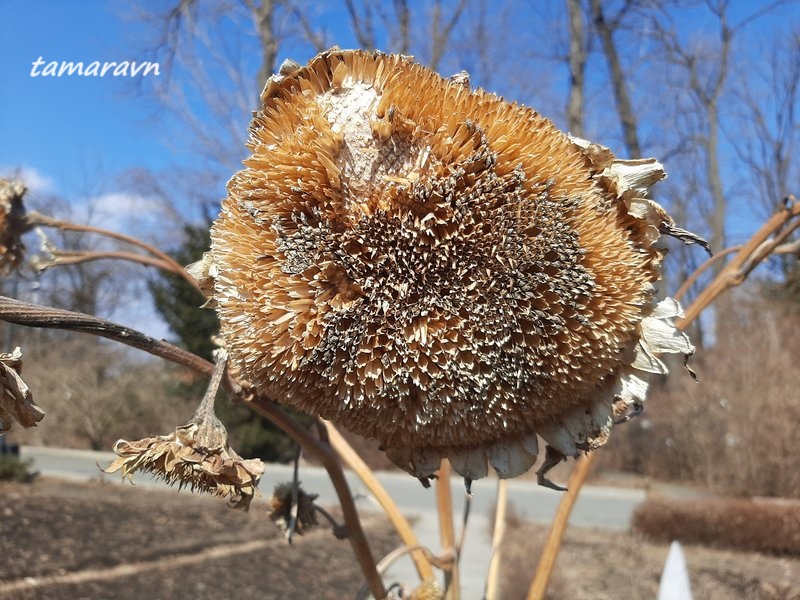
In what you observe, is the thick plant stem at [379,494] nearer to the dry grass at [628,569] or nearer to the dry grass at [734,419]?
the dry grass at [628,569]

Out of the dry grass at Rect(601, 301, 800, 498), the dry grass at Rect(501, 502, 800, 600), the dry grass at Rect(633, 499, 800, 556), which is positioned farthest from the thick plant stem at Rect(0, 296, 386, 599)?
the dry grass at Rect(601, 301, 800, 498)

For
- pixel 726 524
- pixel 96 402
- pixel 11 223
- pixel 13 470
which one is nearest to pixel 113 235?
pixel 11 223

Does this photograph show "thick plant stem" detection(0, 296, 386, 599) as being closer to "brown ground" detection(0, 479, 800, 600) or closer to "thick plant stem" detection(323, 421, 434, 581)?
"thick plant stem" detection(323, 421, 434, 581)

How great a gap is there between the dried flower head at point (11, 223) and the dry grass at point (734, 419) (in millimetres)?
6590

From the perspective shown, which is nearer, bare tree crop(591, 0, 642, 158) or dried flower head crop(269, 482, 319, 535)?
dried flower head crop(269, 482, 319, 535)

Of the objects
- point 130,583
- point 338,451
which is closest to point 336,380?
Answer: point 338,451

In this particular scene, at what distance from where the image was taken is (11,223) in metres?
1.06

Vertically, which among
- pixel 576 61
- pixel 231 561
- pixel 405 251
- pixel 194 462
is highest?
pixel 576 61

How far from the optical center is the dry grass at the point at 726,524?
520 centimetres

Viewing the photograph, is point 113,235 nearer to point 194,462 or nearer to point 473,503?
point 194,462

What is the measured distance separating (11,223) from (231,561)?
4.42 meters

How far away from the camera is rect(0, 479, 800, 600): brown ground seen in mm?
4129

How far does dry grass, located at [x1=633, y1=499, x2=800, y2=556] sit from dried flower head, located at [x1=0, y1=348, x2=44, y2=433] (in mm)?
5758

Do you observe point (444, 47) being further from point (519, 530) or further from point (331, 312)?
point (331, 312)
